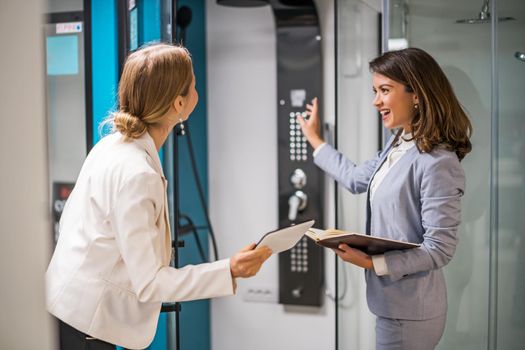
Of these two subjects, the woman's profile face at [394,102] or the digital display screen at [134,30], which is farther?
the digital display screen at [134,30]

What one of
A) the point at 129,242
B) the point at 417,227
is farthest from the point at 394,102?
the point at 129,242

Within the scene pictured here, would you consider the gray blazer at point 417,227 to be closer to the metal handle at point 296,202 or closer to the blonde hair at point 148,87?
the blonde hair at point 148,87

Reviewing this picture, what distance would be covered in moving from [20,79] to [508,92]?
1943 millimetres

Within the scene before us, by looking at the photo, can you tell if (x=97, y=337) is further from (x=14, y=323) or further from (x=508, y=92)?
(x=508, y=92)

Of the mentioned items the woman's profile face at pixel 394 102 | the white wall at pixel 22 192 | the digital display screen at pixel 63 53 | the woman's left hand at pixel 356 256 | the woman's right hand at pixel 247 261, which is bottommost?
the woman's left hand at pixel 356 256

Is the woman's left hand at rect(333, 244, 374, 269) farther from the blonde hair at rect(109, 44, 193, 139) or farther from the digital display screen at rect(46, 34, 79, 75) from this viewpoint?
the digital display screen at rect(46, 34, 79, 75)

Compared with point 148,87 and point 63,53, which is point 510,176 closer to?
point 148,87

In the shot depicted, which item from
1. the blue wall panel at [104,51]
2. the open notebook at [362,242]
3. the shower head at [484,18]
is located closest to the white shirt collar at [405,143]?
the open notebook at [362,242]

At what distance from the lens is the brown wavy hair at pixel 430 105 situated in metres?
1.76

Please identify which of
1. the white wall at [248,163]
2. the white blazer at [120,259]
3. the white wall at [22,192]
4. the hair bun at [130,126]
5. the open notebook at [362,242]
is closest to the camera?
the white wall at [22,192]

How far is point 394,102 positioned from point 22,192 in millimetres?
1332

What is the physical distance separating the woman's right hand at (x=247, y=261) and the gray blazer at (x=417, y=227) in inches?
16.9

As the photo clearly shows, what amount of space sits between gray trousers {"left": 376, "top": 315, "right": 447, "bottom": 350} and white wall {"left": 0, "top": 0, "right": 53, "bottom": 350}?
1259 millimetres

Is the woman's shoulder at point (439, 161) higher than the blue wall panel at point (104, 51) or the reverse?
the reverse
